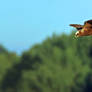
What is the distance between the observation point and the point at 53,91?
306 ft

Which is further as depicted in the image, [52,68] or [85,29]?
[52,68]

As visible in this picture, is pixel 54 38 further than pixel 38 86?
Yes

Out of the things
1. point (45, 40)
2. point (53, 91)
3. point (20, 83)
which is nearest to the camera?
point (53, 91)

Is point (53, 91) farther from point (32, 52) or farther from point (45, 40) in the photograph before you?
point (45, 40)

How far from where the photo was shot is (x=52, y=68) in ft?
325

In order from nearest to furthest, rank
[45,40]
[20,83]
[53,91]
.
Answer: [53,91] < [20,83] < [45,40]

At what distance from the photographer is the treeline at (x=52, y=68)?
312ft

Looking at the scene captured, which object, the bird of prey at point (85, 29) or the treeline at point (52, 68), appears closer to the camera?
the bird of prey at point (85, 29)

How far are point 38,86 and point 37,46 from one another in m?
17.8

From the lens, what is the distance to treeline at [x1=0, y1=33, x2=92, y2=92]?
95.2 metres

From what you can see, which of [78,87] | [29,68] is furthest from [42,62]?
[78,87]

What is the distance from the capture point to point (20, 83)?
9925 cm

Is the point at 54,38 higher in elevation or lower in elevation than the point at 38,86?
higher

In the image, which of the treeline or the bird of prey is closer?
the bird of prey
